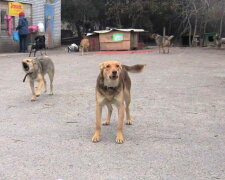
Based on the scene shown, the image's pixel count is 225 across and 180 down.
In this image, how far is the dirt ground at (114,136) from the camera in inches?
163

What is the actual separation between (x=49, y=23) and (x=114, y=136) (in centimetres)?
2176

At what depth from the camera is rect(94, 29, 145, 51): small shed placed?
23.0 meters

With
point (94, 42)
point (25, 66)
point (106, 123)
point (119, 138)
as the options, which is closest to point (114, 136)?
point (119, 138)

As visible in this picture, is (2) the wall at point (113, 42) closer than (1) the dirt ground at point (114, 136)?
No

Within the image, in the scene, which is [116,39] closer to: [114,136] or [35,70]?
[35,70]

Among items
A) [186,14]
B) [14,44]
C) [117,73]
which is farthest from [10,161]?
[186,14]

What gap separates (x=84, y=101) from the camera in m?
7.89

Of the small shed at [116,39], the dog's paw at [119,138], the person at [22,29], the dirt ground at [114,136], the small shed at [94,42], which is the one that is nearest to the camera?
the dirt ground at [114,136]

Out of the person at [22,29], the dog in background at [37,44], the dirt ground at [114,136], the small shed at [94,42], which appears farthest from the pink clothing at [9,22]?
the dirt ground at [114,136]

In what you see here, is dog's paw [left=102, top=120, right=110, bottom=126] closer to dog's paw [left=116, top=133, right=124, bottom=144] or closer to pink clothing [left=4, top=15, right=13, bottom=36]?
dog's paw [left=116, top=133, right=124, bottom=144]

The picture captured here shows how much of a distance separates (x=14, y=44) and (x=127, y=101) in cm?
1802

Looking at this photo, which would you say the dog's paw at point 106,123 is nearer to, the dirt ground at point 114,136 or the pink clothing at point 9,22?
the dirt ground at point 114,136

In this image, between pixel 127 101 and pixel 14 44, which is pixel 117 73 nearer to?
pixel 127 101

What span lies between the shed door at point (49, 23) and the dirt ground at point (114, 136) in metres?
16.5
